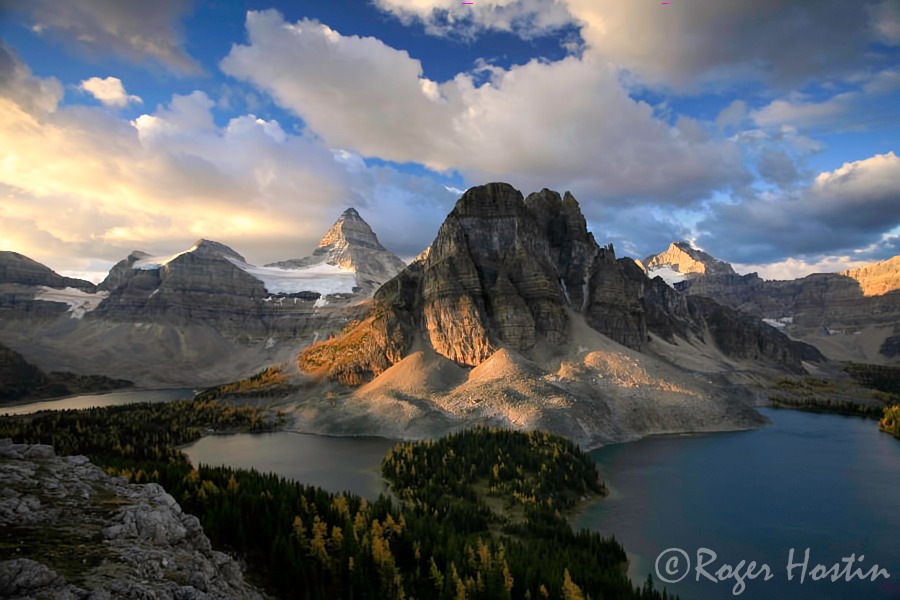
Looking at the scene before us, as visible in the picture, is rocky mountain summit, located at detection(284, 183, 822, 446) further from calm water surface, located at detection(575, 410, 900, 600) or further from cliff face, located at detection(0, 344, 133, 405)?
cliff face, located at detection(0, 344, 133, 405)

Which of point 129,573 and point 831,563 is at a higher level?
point 129,573

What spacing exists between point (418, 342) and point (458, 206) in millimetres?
29105

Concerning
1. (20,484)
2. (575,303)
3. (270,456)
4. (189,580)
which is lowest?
(270,456)

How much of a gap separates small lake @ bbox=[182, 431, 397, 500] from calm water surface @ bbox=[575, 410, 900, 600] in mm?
21393

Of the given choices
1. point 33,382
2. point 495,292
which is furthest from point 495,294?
point 33,382

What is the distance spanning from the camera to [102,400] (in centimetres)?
13062

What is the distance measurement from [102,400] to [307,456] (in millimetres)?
100623

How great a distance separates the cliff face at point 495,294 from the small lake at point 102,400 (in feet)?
167

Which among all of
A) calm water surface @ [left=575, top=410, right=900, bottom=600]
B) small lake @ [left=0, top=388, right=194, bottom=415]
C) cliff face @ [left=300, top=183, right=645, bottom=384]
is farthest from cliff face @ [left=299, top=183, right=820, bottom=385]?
small lake @ [left=0, top=388, right=194, bottom=415]

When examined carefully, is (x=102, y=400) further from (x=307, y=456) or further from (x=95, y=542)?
(x=95, y=542)

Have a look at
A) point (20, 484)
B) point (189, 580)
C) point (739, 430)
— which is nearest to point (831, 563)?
point (189, 580)

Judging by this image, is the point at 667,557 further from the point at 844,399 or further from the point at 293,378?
the point at 844,399

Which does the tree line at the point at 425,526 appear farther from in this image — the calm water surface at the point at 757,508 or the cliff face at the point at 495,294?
the cliff face at the point at 495,294

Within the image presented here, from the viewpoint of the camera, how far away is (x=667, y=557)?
3059 centimetres
